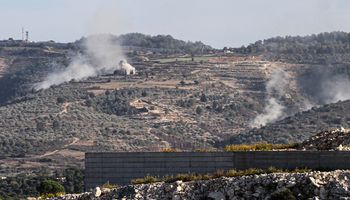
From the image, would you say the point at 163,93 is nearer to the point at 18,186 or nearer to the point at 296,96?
the point at 296,96

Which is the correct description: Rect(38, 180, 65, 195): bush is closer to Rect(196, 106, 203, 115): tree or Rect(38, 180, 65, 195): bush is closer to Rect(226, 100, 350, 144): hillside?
Rect(226, 100, 350, 144): hillside

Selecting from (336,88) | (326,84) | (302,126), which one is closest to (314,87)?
(326,84)

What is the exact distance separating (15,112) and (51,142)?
24814 mm

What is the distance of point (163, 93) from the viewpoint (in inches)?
7082

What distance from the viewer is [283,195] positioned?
36.7 m

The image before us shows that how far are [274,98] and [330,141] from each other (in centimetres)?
14546

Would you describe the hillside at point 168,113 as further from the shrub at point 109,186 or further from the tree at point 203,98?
the shrub at point 109,186

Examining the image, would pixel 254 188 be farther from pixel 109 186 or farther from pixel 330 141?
pixel 330 141

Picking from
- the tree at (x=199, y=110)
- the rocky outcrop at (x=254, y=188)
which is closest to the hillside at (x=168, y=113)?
the tree at (x=199, y=110)

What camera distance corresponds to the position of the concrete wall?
39781 mm

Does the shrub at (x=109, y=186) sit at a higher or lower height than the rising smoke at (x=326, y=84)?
higher

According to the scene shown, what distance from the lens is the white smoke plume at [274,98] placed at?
176625 mm

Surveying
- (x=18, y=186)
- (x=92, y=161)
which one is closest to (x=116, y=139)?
(x=18, y=186)

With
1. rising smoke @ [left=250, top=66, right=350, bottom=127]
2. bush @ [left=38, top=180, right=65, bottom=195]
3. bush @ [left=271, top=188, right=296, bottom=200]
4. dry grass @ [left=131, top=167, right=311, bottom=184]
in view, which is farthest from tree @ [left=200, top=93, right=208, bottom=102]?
bush @ [left=271, top=188, right=296, bottom=200]
